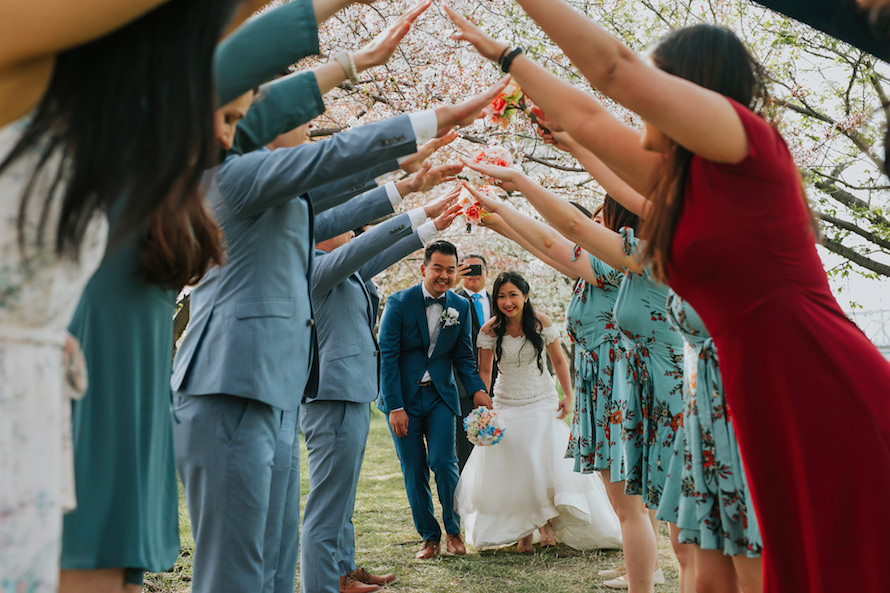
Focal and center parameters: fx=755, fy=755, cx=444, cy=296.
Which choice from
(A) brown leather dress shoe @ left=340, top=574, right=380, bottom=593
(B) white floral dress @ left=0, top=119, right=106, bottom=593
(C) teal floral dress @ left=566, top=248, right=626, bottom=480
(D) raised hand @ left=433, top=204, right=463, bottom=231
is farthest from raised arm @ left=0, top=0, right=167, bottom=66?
(A) brown leather dress shoe @ left=340, top=574, right=380, bottom=593

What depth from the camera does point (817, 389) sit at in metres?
1.89

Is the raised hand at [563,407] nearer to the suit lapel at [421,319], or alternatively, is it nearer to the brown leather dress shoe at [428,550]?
the suit lapel at [421,319]

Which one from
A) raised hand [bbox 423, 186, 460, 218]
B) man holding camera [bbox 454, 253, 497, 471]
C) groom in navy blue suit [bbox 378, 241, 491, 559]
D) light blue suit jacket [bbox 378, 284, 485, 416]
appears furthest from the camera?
man holding camera [bbox 454, 253, 497, 471]

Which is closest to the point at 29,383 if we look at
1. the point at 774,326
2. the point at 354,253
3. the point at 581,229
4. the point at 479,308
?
the point at 774,326

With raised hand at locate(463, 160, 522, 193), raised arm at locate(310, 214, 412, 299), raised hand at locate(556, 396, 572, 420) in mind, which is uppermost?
raised hand at locate(463, 160, 522, 193)

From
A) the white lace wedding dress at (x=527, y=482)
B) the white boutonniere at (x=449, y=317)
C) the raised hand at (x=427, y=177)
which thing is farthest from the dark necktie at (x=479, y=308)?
the raised hand at (x=427, y=177)

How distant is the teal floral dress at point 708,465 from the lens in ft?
8.90

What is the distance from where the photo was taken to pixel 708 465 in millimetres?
2809

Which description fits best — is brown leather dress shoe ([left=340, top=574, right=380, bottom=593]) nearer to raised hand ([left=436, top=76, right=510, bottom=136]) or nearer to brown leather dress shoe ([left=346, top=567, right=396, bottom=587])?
brown leather dress shoe ([left=346, top=567, right=396, bottom=587])

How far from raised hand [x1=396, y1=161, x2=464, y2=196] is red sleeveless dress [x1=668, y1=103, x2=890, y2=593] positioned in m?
2.34

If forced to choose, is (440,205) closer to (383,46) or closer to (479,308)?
(383,46)

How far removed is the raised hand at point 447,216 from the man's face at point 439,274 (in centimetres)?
186

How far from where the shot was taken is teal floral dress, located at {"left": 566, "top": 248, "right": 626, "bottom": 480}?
4.57 meters

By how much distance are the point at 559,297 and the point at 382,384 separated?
19.8 metres
